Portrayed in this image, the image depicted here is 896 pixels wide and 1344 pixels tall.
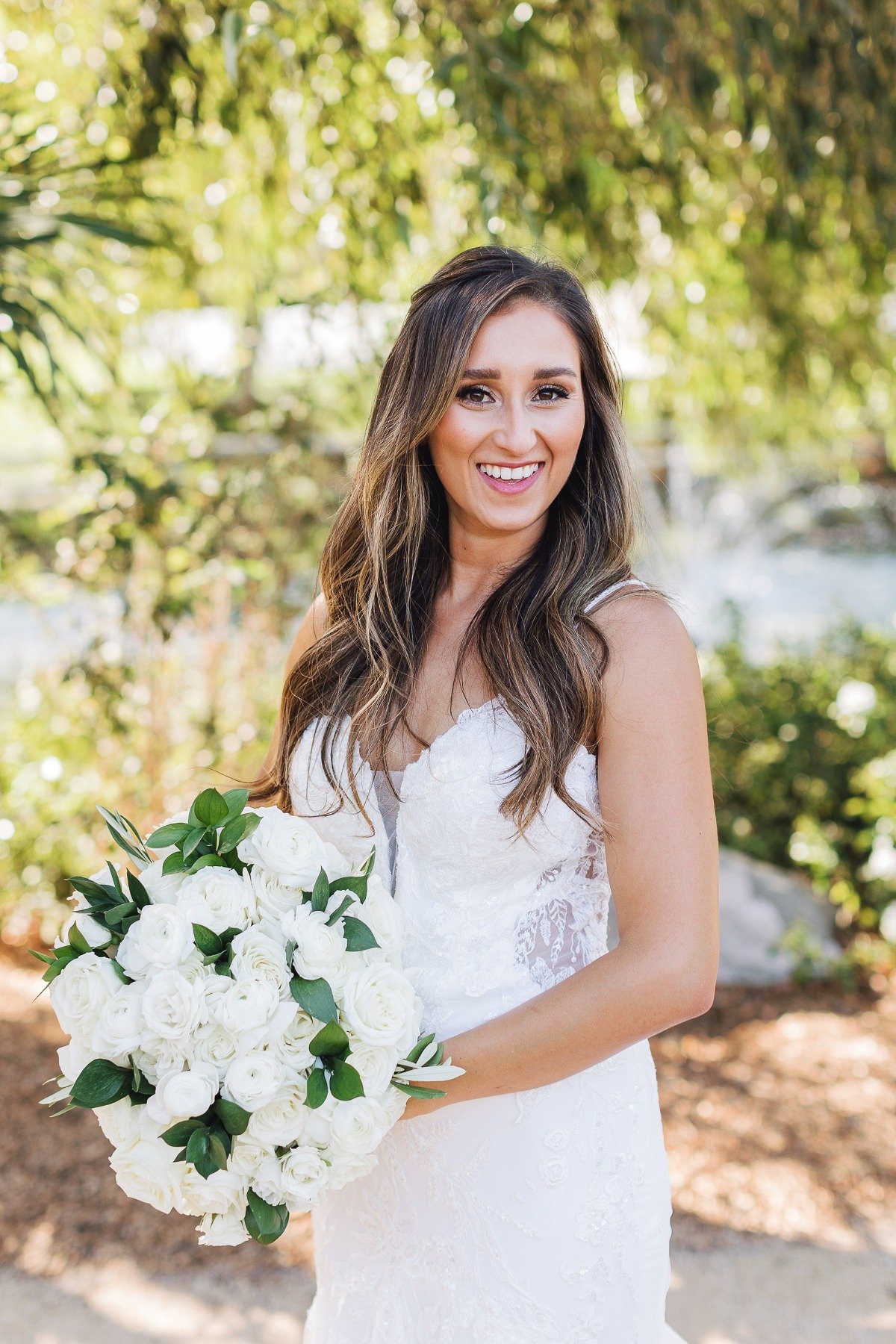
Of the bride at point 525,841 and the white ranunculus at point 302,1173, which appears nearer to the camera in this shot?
the white ranunculus at point 302,1173

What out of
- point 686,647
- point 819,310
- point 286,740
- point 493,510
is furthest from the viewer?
point 819,310

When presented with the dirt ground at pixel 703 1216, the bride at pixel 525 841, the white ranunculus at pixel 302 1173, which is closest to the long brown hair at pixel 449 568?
the bride at pixel 525 841

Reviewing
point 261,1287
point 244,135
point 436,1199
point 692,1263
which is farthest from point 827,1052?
point 244,135

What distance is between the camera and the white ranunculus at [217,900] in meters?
1.51

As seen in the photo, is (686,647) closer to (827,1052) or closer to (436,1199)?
(436,1199)

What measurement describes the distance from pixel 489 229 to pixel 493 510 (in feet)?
5.50

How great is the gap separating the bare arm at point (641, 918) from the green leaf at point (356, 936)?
255mm

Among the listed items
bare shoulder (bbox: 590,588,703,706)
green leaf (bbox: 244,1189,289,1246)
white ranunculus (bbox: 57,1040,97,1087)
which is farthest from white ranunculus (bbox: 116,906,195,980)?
bare shoulder (bbox: 590,588,703,706)

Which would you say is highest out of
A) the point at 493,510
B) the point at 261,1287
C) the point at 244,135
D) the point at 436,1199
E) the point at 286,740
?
the point at 244,135

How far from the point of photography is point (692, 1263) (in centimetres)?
343

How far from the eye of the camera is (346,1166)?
1.56 m

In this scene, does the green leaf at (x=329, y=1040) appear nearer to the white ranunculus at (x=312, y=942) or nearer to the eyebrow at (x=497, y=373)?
the white ranunculus at (x=312, y=942)

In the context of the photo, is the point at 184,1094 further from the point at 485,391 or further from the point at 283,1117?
the point at 485,391

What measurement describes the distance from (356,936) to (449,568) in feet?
2.90
